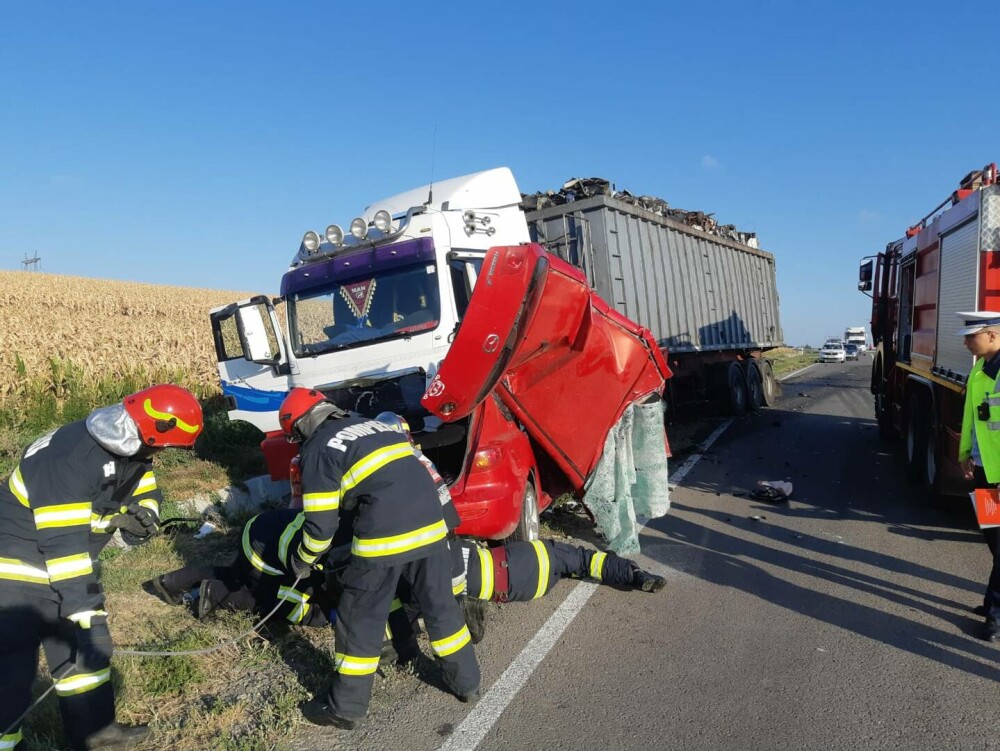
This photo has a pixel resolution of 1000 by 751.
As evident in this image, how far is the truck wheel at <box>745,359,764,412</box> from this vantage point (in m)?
14.9

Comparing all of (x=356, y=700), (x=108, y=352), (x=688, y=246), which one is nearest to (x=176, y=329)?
(x=108, y=352)

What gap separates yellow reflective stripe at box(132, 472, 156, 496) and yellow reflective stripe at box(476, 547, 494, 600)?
6.20 ft

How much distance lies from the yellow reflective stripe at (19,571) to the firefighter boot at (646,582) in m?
3.42

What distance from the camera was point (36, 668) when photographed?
3086mm

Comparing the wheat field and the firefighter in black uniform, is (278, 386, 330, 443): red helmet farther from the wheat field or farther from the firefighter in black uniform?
the wheat field

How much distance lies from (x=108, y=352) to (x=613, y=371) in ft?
30.7

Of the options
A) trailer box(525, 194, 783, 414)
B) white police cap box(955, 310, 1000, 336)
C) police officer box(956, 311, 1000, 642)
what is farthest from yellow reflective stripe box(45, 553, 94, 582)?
trailer box(525, 194, 783, 414)

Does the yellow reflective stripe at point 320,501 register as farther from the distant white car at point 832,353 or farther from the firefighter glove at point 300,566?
the distant white car at point 832,353

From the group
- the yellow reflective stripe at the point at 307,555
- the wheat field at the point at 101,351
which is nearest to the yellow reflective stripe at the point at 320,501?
the yellow reflective stripe at the point at 307,555

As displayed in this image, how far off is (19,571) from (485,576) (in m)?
2.42

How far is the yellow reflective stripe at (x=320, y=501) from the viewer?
347 centimetres

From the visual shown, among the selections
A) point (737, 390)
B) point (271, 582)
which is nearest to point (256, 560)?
point (271, 582)

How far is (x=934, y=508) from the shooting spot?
6879 millimetres

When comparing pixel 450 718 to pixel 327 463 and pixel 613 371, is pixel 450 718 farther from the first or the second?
pixel 613 371
